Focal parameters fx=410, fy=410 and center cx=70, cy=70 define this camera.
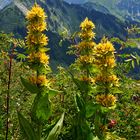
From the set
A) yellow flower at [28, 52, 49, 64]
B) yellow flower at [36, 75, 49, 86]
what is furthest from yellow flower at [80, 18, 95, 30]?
yellow flower at [36, 75, 49, 86]

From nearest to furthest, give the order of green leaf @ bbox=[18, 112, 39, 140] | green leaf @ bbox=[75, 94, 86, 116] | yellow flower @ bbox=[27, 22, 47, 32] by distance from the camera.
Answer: yellow flower @ bbox=[27, 22, 47, 32], green leaf @ bbox=[18, 112, 39, 140], green leaf @ bbox=[75, 94, 86, 116]

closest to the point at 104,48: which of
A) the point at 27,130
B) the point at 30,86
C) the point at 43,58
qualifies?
the point at 43,58

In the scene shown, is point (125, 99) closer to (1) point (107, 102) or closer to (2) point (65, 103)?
(2) point (65, 103)

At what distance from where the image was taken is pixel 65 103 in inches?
401

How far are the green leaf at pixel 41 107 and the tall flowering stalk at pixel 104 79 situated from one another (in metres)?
0.78

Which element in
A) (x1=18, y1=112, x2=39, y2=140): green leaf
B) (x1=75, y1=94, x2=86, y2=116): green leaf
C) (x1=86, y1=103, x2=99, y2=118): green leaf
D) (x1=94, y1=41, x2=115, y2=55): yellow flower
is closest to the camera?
(x1=94, y1=41, x2=115, y2=55): yellow flower

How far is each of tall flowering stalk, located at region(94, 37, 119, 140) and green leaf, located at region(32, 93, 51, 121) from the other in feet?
2.56

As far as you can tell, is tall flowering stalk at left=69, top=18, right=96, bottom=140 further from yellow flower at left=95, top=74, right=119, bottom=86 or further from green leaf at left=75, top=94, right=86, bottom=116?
yellow flower at left=95, top=74, right=119, bottom=86

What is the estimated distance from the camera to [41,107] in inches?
249

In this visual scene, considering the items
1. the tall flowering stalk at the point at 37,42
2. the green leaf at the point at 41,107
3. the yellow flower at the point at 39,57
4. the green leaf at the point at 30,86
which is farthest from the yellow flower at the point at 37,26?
the green leaf at the point at 41,107

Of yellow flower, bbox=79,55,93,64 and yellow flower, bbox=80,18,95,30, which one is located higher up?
yellow flower, bbox=80,18,95,30

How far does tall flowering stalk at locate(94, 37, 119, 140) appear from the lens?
20.0 feet

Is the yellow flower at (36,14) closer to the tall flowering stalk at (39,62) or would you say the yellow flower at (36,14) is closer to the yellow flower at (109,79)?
the tall flowering stalk at (39,62)

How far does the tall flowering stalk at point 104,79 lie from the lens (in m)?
6.10
